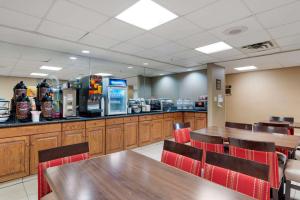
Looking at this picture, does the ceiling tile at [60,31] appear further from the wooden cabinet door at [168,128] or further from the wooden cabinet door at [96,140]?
the wooden cabinet door at [168,128]

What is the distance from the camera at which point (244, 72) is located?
7.20 m

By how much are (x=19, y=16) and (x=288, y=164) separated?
4.07 m

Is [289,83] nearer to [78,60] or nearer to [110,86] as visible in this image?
[110,86]

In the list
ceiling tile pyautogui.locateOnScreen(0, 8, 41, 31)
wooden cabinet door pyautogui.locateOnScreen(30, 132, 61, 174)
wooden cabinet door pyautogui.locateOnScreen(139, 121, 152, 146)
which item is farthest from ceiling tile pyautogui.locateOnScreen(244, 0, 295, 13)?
wooden cabinet door pyautogui.locateOnScreen(30, 132, 61, 174)

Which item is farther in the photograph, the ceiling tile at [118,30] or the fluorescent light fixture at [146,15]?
the ceiling tile at [118,30]

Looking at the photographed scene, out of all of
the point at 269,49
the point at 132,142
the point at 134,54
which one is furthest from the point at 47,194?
the point at 269,49

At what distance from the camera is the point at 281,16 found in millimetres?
2553

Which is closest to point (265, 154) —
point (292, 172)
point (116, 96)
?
point (292, 172)

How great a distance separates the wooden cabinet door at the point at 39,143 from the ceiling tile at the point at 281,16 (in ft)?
12.7

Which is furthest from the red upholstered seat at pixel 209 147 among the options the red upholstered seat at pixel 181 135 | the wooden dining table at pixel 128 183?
the wooden dining table at pixel 128 183

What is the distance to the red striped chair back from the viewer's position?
5.70ft

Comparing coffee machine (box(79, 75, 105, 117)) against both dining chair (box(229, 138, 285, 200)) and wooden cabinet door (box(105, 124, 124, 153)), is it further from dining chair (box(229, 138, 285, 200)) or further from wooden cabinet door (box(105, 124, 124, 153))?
dining chair (box(229, 138, 285, 200))

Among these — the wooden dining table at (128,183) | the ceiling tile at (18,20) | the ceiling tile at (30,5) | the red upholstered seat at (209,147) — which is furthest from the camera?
the ceiling tile at (18,20)

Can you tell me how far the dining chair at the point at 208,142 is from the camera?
2016 millimetres
